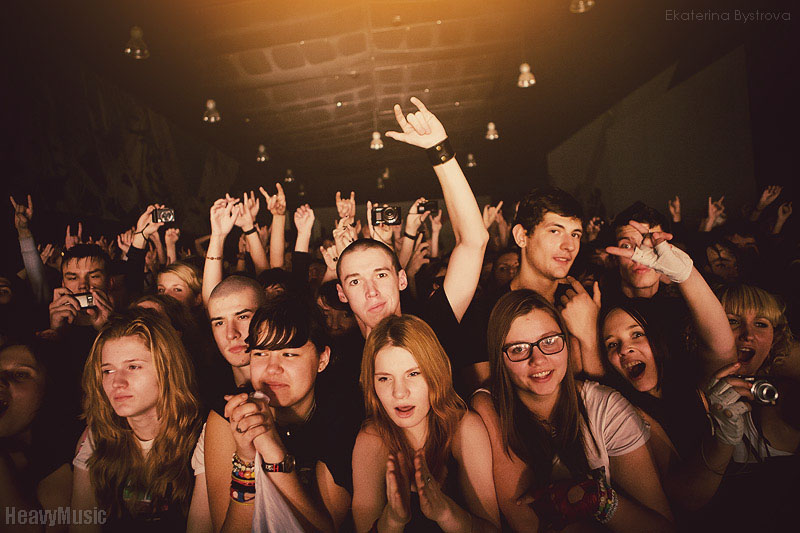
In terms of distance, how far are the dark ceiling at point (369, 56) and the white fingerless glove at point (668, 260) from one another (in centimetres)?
463

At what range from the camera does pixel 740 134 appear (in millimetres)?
5898

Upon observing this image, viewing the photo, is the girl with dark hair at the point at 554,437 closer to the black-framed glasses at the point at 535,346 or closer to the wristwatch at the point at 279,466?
the black-framed glasses at the point at 535,346

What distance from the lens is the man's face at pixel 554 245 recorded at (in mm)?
2838

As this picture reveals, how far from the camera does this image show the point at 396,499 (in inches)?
68.4

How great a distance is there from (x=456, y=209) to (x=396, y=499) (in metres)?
1.57

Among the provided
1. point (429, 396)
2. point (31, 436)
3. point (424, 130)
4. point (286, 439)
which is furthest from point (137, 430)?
point (424, 130)

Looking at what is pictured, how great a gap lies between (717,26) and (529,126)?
4.91 metres

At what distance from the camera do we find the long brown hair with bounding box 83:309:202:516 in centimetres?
216

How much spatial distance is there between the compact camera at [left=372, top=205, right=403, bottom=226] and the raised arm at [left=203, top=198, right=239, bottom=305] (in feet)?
3.79

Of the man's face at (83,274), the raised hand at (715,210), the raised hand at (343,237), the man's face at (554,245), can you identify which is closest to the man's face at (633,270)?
the man's face at (554,245)

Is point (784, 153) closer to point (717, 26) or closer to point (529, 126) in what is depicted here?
point (717, 26)

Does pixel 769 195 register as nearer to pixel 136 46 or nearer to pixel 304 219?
pixel 304 219

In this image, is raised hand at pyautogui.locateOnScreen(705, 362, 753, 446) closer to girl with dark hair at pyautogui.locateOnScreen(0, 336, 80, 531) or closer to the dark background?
Result: girl with dark hair at pyautogui.locateOnScreen(0, 336, 80, 531)

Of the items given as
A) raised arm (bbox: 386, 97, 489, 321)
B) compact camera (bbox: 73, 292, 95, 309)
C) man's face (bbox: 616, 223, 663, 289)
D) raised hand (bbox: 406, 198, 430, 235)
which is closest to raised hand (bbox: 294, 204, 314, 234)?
raised hand (bbox: 406, 198, 430, 235)
